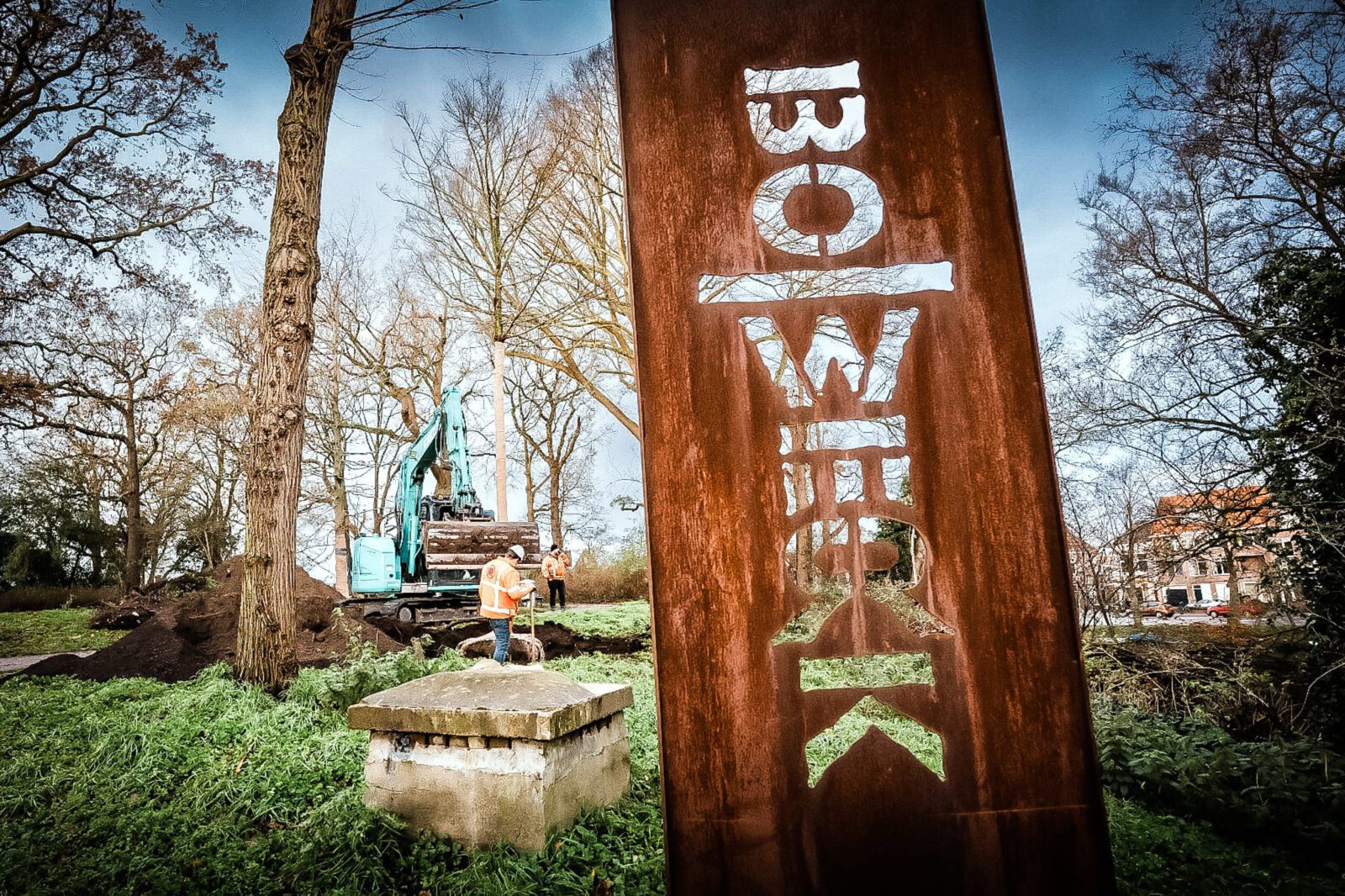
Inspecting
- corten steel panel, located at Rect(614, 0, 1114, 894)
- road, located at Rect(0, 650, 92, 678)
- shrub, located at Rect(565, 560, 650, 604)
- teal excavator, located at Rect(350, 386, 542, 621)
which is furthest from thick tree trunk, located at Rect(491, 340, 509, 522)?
corten steel panel, located at Rect(614, 0, 1114, 894)

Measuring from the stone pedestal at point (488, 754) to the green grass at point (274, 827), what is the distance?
0.12 m

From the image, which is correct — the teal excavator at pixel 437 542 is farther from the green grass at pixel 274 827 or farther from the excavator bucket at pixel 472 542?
the green grass at pixel 274 827

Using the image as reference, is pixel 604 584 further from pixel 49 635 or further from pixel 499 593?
pixel 499 593

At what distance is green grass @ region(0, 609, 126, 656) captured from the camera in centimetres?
1192

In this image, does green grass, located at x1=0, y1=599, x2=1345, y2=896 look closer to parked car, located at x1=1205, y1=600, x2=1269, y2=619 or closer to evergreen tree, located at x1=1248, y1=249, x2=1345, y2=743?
evergreen tree, located at x1=1248, y1=249, x2=1345, y2=743

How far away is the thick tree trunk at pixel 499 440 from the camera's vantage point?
50.6ft

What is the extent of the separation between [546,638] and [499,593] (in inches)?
141

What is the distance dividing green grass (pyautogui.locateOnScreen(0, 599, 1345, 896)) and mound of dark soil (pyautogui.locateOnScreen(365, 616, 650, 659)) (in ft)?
19.0

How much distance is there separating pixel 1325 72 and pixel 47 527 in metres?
29.9

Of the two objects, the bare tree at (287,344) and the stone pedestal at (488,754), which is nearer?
the stone pedestal at (488,754)

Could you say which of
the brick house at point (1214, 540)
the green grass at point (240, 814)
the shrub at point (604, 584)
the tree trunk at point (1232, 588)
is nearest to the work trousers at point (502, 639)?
the green grass at point (240, 814)

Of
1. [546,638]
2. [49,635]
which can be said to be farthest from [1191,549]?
[49,635]

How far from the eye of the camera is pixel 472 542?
40.9ft

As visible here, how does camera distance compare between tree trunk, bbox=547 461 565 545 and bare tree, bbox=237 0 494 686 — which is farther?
tree trunk, bbox=547 461 565 545
